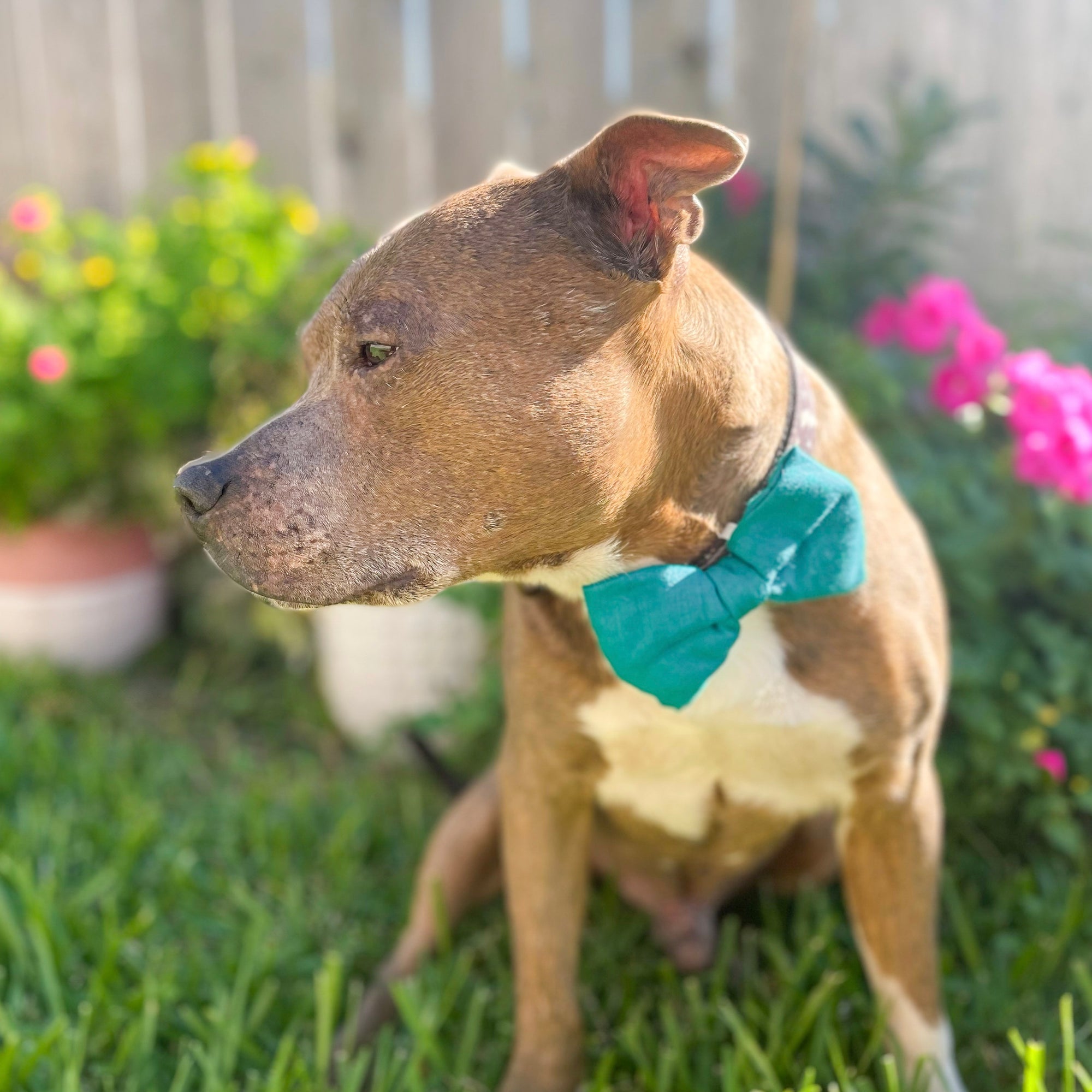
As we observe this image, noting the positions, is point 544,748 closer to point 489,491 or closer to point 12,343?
point 489,491

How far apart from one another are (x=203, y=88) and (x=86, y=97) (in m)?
0.46

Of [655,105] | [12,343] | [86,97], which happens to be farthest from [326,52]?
[12,343]

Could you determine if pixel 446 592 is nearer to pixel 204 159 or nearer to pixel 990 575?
Answer: pixel 990 575

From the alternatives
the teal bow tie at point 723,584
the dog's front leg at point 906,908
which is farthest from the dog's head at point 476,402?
the dog's front leg at point 906,908

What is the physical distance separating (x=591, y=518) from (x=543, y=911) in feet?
2.75

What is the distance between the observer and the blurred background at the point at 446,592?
7.44ft

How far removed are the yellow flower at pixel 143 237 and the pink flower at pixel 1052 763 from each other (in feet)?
10.4

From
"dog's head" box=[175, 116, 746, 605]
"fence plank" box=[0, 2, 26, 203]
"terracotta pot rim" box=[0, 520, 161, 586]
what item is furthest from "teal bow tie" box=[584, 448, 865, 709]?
"fence plank" box=[0, 2, 26, 203]

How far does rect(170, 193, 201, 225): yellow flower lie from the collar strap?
2.79 m

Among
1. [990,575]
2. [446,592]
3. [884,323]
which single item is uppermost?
[884,323]

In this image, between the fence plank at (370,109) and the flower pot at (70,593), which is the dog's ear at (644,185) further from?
the fence plank at (370,109)

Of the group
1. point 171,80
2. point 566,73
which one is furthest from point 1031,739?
point 171,80

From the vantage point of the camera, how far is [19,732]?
346 centimetres

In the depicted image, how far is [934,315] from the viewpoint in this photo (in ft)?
9.67
